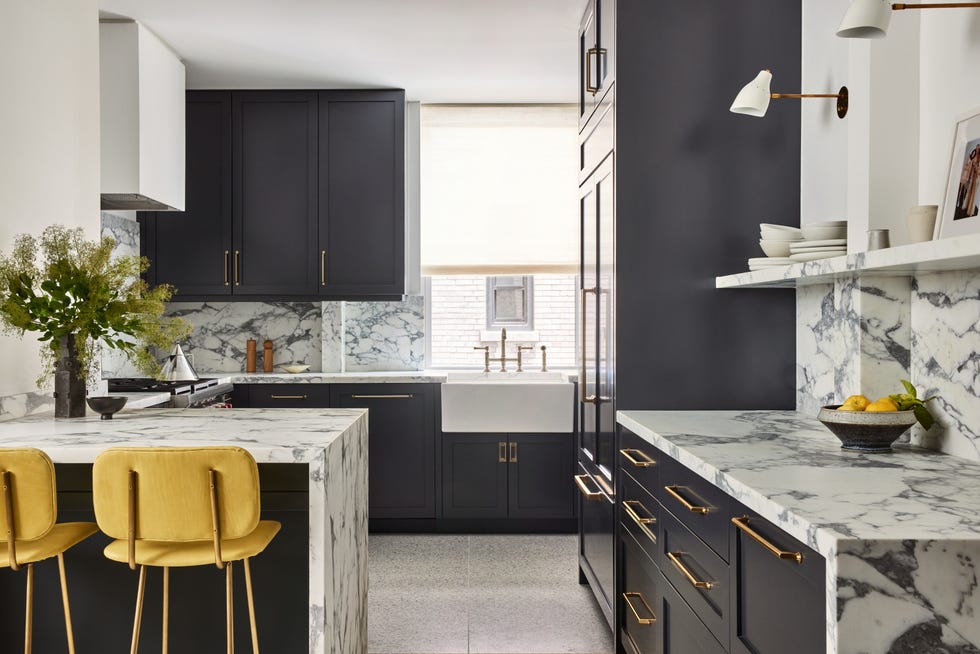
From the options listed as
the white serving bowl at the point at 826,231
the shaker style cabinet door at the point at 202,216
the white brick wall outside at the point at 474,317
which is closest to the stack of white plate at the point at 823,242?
the white serving bowl at the point at 826,231

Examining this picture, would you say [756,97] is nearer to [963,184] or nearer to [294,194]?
[963,184]

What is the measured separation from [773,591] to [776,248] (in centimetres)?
129

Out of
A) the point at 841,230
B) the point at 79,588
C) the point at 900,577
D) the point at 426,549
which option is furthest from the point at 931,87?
the point at 426,549

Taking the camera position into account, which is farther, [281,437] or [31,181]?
[31,181]

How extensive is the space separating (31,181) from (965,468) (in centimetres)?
305

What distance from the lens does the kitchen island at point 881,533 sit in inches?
46.8

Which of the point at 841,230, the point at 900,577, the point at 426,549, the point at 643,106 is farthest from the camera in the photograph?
the point at 426,549

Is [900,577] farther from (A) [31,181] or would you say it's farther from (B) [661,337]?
(A) [31,181]

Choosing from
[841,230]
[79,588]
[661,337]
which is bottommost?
[79,588]

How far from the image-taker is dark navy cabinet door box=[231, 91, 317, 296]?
188 inches

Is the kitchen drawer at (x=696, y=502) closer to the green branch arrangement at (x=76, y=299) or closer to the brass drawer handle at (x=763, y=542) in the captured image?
the brass drawer handle at (x=763, y=542)

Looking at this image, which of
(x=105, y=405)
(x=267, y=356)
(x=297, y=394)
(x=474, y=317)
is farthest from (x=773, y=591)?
(x=267, y=356)

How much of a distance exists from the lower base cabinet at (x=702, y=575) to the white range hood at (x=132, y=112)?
108 inches

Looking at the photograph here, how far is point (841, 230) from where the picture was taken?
7.59ft
